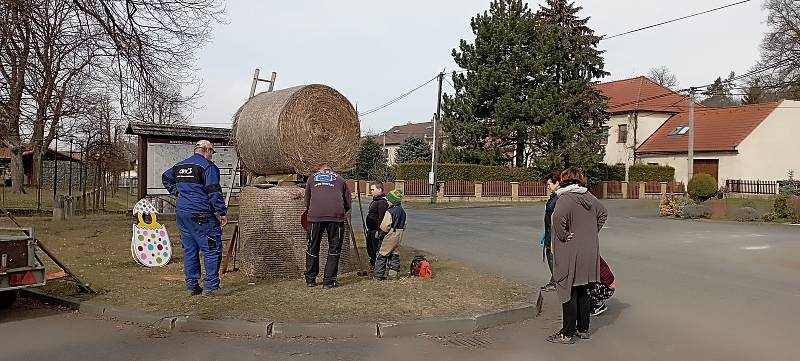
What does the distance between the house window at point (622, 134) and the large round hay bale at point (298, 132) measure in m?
44.0

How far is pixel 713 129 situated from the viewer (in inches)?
1772

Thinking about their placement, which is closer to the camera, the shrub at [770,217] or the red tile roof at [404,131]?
the shrub at [770,217]

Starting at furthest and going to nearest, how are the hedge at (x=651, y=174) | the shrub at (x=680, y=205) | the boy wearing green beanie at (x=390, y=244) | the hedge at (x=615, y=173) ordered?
the hedge at (x=615, y=173) < the hedge at (x=651, y=174) < the shrub at (x=680, y=205) < the boy wearing green beanie at (x=390, y=244)

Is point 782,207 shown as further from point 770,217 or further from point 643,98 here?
point 643,98

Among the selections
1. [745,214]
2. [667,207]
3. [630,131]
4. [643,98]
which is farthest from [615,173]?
[745,214]

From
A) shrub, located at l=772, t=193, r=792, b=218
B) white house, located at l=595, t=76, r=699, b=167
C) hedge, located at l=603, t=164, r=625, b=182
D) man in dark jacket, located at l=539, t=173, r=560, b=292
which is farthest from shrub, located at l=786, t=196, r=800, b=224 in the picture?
white house, located at l=595, t=76, r=699, b=167

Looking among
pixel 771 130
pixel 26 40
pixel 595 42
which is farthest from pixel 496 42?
pixel 26 40

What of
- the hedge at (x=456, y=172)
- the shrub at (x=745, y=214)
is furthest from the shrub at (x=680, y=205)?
the hedge at (x=456, y=172)

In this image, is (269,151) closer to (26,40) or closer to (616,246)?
(26,40)

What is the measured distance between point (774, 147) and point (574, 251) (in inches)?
1664

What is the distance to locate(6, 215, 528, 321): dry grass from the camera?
7.28m

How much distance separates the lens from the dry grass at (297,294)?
728cm

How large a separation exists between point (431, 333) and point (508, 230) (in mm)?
13371

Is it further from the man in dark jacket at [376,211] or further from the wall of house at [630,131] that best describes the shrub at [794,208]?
the wall of house at [630,131]
